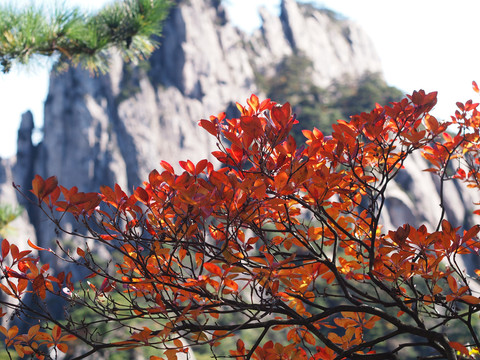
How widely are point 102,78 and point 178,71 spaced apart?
4.20 meters

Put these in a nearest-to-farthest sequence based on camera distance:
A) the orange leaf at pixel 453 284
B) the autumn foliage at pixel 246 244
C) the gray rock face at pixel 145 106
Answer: the autumn foliage at pixel 246 244
the orange leaf at pixel 453 284
the gray rock face at pixel 145 106

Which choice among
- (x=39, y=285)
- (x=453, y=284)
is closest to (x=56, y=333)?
(x=39, y=285)

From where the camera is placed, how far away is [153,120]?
22.1 metres

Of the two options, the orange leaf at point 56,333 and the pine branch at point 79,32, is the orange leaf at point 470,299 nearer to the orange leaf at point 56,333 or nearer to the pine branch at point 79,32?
the orange leaf at point 56,333

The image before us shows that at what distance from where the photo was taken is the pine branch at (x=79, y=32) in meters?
3.53

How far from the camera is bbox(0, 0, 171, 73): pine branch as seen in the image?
11.6 ft

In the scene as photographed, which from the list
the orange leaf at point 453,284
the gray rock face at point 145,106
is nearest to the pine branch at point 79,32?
the orange leaf at point 453,284

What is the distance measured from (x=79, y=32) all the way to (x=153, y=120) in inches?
735

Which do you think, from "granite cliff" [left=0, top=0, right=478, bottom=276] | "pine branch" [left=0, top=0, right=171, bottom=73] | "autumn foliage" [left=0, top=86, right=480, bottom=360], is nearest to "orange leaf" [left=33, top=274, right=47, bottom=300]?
"autumn foliage" [left=0, top=86, right=480, bottom=360]

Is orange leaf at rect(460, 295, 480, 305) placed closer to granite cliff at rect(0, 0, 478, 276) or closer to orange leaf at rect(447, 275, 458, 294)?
orange leaf at rect(447, 275, 458, 294)

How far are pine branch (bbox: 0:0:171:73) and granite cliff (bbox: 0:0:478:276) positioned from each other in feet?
50.8

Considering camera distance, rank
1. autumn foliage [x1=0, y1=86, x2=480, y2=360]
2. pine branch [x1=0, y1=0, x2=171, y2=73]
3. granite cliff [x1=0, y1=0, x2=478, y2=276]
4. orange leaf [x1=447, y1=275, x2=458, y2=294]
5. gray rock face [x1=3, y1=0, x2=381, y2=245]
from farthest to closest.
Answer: gray rock face [x1=3, y1=0, x2=381, y2=245] < granite cliff [x1=0, y1=0, x2=478, y2=276] < pine branch [x1=0, y1=0, x2=171, y2=73] < orange leaf [x1=447, y1=275, x2=458, y2=294] < autumn foliage [x1=0, y1=86, x2=480, y2=360]

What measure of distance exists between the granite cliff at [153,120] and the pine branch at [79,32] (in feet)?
50.8

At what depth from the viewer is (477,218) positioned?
19.0 m
